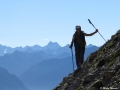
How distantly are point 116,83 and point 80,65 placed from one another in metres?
8.92

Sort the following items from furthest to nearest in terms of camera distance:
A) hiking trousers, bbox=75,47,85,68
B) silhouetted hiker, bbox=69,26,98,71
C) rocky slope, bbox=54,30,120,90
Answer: hiking trousers, bbox=75,47,85,68 < silhouetted hiker, bbox=69,26,98,71 < rocky slope, bbox=54,30,120,90

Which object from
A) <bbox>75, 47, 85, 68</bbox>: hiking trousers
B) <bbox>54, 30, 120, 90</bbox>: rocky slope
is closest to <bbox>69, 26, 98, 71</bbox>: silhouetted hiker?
<bbox>75, 47, 85, 68</bbox>: hiking trousers

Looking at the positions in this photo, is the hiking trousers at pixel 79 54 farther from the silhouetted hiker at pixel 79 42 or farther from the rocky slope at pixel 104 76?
the rocky slope at pixel 104 76

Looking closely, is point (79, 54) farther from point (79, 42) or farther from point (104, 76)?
point (104, 76)

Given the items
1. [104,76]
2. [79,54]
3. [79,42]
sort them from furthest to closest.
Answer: [79,54]
[79,42]
[104,76]

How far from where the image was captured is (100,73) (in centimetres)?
1249

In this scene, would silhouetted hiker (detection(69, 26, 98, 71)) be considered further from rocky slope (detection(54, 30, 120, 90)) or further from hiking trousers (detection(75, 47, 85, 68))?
rocky slope (detection(54, 30, 120, 90))

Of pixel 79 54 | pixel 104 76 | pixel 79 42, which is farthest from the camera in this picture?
pixel 79 54

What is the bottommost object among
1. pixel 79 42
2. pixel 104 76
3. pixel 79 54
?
pixel 104 76

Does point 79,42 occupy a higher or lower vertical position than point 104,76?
higher

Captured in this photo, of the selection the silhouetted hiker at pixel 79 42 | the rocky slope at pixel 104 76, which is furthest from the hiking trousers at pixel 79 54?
the rocky slope at pixel 104 76

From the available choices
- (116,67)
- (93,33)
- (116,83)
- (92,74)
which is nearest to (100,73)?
(92,74)

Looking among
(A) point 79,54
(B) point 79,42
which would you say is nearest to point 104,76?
(B) point 79,42

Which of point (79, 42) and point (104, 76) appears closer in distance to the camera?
point (104, 76)
